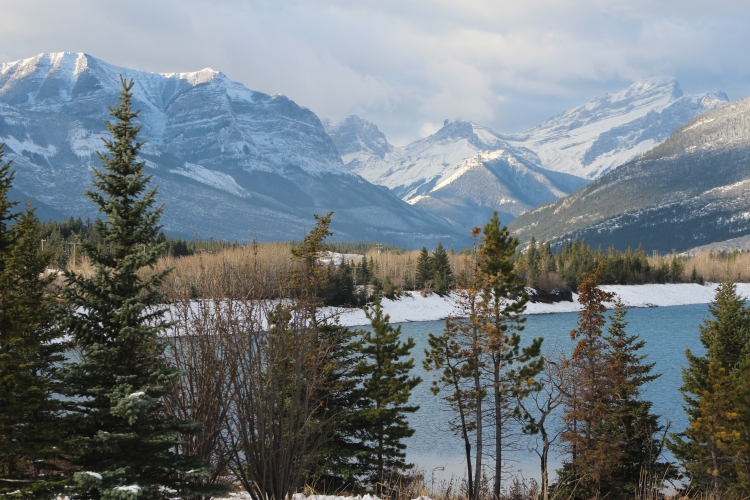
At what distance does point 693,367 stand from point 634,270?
12918 centimetres

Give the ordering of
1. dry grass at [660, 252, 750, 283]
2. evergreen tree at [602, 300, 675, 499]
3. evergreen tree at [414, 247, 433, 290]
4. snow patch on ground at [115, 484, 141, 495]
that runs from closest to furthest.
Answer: snow patch on ground at [115, 484, 141, 495], evergreen tree at [602, 300, 675, 499], evergreen tree at [414, 247, 433, 290], dry grass at [660, 252, 750, 283]

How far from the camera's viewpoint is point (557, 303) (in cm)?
12112

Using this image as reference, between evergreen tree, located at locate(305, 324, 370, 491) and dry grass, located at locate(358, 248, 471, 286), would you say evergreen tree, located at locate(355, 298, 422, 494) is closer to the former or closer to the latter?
evergreen tree, located at locate(305, 324, 370, 491)

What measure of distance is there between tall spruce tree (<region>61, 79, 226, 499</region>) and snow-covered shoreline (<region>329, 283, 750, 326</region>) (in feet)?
188

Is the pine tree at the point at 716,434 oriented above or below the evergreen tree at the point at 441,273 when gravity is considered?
below

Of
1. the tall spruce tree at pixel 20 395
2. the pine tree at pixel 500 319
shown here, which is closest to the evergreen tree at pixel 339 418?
the pine tree at pixel 500 319

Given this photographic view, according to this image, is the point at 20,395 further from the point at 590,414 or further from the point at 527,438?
the point at 527,438

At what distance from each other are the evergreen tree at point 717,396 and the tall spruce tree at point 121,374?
58.0 feet

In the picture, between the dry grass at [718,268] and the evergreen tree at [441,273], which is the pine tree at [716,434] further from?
the dry grass at [718,268]

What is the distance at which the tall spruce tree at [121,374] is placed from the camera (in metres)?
10.3

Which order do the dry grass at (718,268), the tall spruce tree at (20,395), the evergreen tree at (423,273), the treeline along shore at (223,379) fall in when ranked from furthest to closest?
the dry grass at (718,268) → the evergreen tree at (423,273) → the treeline along shore at (223,379) → the tall spruce tree at (20,395)

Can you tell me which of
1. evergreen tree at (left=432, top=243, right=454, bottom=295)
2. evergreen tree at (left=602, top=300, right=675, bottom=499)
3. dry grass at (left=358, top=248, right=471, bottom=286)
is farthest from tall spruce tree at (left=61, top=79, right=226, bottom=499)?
dry grass at (left=358, top=248, right=471, bottom=286)

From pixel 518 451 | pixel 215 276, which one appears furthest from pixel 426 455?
pixel 215 276

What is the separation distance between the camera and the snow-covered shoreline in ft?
319
